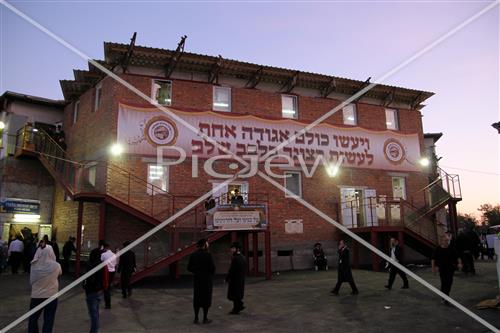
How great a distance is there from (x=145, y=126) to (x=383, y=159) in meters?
13.0

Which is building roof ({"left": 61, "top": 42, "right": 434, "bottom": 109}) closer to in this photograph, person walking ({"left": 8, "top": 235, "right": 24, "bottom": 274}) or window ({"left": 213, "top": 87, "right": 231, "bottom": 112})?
window ({"left": 213, "top": 87, "right": 231, "bottom": 112})

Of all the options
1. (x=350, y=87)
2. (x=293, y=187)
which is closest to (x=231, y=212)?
(x=293, y=187)

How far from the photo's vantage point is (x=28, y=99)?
21547mm

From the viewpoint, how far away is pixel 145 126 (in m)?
17.5

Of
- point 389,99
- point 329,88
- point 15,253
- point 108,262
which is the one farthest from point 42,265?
point 389,99

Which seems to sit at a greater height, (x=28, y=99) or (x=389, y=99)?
(x=389, y=99)

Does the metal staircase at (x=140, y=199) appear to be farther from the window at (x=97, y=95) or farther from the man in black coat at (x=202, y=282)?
the man in black coat at (x=202, y=282)

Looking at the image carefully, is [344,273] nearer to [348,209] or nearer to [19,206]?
[348,209]

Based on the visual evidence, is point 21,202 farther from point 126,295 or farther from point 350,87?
point 350,87

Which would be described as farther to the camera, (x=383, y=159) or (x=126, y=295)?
(x=383, y=159)

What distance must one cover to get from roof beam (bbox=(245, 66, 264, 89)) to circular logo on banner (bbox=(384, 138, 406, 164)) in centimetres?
817

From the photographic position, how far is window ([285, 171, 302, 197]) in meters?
19.9

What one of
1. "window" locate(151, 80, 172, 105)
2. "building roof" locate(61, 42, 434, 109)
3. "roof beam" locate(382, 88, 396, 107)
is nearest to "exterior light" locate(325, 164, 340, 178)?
"building roof" locate(61, 42, 434, 109)

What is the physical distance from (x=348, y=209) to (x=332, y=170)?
7.16ft
